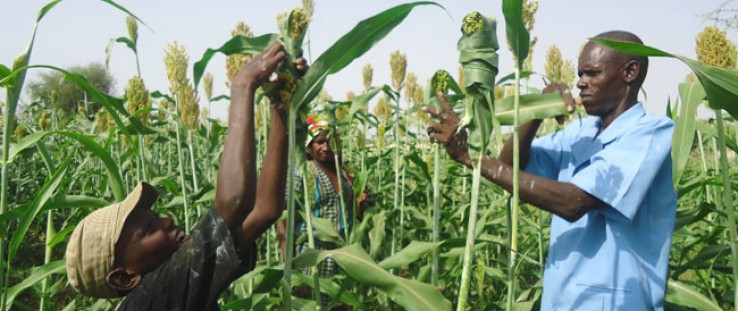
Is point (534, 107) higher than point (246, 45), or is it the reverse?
point (246, 45)

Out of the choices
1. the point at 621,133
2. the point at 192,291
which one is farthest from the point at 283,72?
the point at 621,133

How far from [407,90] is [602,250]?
362 centimetres

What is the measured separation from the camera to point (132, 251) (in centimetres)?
164

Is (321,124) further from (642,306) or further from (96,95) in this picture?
(642,306)

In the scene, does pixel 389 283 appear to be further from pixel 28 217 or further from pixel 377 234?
pixel 377 234

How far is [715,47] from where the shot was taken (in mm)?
1782

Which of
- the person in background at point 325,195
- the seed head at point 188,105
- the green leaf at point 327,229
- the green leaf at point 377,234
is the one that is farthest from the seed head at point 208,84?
the green leaf at point 327,229

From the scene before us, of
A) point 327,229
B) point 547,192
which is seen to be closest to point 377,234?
point 327,229

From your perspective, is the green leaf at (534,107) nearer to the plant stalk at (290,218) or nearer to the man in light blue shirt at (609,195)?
the man in light blue shirt at (609,195)

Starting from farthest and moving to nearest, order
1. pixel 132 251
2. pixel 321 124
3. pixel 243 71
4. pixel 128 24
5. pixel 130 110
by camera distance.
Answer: pixel 321 124, pixel 128 24, pixel 130 110, pixel 132 251, pixel 243 71

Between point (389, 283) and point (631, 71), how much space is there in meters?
1.08

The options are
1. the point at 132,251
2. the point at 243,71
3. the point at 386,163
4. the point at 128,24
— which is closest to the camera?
the point at 243,71

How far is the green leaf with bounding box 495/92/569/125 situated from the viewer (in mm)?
1786

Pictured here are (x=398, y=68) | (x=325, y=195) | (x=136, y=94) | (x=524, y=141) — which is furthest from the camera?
(x=398, y=68)
